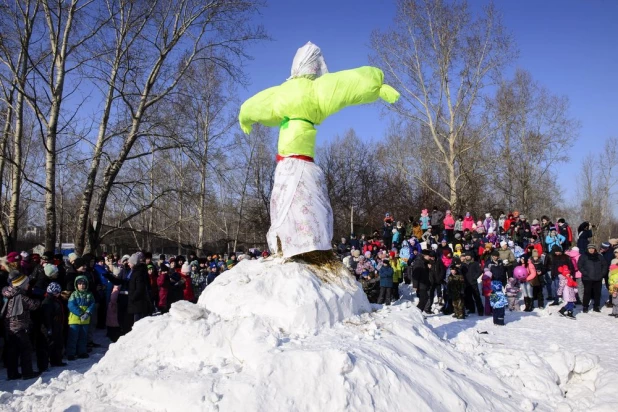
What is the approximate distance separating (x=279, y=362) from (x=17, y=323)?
178 inches

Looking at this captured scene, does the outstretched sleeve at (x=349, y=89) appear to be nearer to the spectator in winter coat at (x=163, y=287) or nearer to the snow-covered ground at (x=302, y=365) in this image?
the snow-covered ground at (x=302, y=365)

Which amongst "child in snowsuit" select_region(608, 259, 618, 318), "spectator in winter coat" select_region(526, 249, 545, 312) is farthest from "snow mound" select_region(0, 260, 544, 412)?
"spectator in winter coat" select_region(526, 249, 545, 312)

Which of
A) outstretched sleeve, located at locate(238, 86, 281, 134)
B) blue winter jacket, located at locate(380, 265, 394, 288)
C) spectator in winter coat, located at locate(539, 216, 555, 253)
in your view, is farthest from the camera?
spectator in winter coat, located at locate(539, 216, 555, 253)

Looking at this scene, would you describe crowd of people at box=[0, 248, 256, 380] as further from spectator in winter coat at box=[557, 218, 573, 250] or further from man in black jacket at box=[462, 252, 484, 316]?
spectator in winter coat at box=[557, 218, 573, 250]

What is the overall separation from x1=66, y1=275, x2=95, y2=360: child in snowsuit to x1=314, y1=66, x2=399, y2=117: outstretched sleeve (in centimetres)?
512

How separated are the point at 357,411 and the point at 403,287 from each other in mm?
10760

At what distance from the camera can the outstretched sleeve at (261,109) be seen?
22.4ft

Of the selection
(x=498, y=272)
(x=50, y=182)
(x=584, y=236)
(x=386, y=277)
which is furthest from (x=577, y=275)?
(x=50, y=182)

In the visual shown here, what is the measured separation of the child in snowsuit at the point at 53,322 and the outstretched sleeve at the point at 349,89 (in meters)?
5.17

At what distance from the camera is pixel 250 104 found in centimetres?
695

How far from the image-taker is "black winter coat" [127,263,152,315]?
30.9 ft

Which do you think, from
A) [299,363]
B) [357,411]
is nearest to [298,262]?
[299,363]

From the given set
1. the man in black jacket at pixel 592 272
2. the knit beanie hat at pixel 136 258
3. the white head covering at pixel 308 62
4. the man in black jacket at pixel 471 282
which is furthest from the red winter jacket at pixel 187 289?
the man in black jacket at pixel 592 272

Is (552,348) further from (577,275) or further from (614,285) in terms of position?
(577,275)
